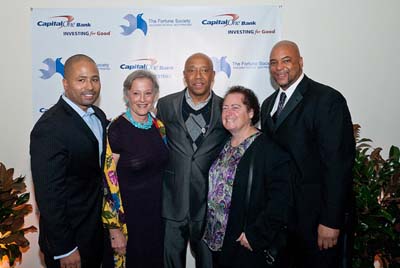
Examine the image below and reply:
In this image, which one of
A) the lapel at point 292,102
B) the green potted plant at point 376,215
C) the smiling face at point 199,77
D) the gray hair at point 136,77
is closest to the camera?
the lapel at point 292,102

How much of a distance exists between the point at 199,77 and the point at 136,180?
0.93m

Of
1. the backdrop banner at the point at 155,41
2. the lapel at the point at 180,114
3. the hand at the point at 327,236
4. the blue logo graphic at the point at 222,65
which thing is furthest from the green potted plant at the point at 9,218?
the hand at the point at 327,236

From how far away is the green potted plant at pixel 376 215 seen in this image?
9.55ft

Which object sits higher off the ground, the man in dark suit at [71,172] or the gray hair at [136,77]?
the gray hair at [136,77]

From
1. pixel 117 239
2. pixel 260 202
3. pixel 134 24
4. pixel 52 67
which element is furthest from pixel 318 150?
pixel 52 67

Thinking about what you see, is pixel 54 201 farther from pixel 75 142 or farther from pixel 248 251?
pixel 248 251

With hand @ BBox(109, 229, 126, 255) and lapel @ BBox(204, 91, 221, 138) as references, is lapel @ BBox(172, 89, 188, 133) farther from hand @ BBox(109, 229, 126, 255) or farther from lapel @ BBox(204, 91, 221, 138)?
hand @ BBox(109, 229, 126, 255)

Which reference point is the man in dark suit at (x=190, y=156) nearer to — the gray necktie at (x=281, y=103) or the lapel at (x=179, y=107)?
the lapel at (x=179, y=107)

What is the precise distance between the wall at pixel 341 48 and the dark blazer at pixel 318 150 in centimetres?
141

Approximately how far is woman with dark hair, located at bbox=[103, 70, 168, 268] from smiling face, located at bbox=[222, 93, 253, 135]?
60 centimetres

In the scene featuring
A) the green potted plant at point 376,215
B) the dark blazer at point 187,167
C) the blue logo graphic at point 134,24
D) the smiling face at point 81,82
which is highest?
the blue logo graphic at point 134,24

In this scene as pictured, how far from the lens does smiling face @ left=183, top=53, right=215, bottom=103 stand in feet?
9.03

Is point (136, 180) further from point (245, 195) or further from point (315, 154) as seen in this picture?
point (315, 154)

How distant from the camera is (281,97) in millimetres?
2568
